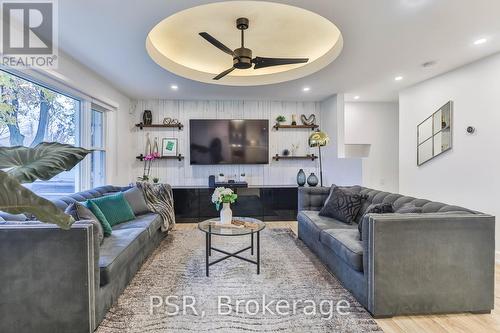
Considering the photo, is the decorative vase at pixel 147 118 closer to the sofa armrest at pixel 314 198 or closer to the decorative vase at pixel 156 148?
the decorative vase at pixel 156 148

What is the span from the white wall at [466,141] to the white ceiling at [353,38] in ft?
0.74

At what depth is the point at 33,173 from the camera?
1.04m

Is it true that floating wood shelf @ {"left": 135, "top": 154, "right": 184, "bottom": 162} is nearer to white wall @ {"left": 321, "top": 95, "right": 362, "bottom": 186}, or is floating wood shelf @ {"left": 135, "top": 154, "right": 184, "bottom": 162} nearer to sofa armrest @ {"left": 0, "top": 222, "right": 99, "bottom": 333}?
white wall @ {"left": 321, "top": 95, "right": 362, "bottom": 186}

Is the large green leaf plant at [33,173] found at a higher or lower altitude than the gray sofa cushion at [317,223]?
higher

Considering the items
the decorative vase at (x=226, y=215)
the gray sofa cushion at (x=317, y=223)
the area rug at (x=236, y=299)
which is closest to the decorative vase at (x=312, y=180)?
the gray sofa cushion at (x=317, y=223)

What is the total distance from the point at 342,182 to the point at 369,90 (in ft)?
5.64

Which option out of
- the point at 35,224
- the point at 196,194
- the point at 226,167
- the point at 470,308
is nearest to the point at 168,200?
the point at 196,194

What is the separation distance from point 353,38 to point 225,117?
3237mm

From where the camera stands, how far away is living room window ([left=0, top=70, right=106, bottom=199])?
263 centimetres

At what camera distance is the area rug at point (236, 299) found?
1883 mm

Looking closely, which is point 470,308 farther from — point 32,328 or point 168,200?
point 168,200

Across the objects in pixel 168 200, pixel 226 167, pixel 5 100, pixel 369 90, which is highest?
pixel 369 90

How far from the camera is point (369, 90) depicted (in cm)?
485

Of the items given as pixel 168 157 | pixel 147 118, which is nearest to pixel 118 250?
pixel 168 157
